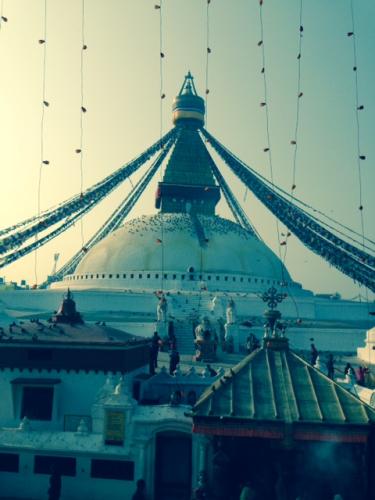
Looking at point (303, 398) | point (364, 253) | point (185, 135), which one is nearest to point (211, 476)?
point (303, 398)

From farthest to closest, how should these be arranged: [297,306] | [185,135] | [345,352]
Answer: [185,135] < [297,306] < [345,352]

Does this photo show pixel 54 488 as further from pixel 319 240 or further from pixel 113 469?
pixel 319 240

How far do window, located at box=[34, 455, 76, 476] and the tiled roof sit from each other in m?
4.12

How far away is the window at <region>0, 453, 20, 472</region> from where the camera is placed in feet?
33.9

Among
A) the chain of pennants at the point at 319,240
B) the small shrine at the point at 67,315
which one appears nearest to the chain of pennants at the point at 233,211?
the chain of pennants at the point at 319,240

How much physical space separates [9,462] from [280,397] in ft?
19.3

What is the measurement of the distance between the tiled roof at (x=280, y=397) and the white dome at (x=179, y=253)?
3025cm

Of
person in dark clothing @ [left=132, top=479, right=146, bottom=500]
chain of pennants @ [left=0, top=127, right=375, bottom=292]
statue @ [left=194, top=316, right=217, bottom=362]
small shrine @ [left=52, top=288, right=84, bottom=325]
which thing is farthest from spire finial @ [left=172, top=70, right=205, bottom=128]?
person in dark clothing @ [left=132, top=479, right=146, bottom=500]

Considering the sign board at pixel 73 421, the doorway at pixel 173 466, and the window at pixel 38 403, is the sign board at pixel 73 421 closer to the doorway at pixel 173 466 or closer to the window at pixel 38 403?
the window at pixel 38 403

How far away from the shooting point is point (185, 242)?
133 feet

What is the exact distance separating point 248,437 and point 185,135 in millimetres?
46060

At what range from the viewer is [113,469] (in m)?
10.1

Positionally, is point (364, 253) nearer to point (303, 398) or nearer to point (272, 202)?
point (272, 202)

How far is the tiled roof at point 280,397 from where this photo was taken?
698 centimetres
